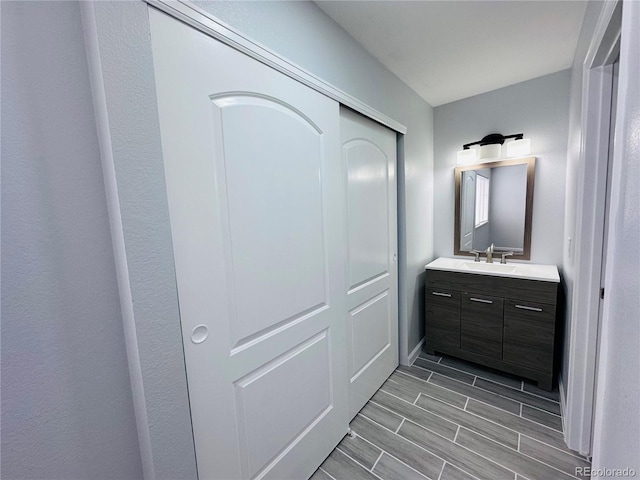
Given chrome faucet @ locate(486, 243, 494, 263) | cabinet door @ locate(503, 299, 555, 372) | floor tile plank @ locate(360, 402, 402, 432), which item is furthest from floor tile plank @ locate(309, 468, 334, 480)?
chrome faucet @ locate(486, 243, 494, 263)

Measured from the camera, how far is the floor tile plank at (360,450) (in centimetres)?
146

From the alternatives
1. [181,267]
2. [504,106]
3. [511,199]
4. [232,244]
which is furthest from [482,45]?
[181,267]

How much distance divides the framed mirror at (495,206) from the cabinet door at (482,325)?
2.02 ft

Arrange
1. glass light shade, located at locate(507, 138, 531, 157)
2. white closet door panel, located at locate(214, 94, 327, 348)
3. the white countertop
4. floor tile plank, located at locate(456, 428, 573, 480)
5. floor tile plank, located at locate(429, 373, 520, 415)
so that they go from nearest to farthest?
1. white closet door panel, located at locate(214, 94, 327, 348)
2. floor tile plank, located at locate(456, 428, 573, 480)
3. floor tile plank, located at locate(429, 373, 520, 415)
4. the white countertop
5. glass light shade, located at locate(507, 138, 531, 157)

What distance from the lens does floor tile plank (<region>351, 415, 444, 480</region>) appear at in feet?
4.62

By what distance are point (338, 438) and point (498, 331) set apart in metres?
1.50

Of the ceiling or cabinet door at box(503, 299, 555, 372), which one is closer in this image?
the ceiling

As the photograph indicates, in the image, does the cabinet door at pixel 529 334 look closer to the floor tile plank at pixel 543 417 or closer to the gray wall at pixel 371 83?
the floor tile plank at pixel 543 417

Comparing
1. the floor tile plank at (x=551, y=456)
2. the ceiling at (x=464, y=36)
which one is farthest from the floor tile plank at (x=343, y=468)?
the ceiling at (x=464, y=36)

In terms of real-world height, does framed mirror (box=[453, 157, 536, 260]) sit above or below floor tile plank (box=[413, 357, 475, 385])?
above

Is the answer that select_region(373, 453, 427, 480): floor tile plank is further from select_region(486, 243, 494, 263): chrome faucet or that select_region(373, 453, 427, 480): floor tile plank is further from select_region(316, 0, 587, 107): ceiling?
select_region(316, 0, 587, 107): ceiling

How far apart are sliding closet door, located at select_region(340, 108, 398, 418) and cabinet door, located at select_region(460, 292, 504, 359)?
0.62 metres

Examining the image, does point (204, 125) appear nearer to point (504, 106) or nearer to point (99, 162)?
point (99, 162)

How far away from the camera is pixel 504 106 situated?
232 cm
